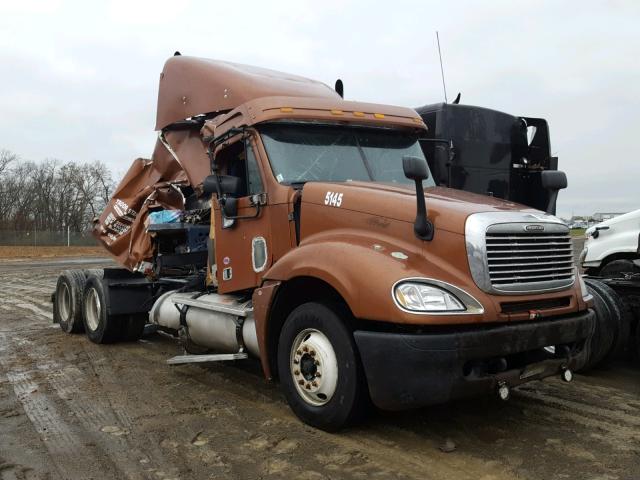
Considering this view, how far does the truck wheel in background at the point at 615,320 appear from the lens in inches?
236

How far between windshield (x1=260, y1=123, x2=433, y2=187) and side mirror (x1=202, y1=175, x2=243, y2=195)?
54cm

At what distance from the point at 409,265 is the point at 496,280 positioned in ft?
1.95

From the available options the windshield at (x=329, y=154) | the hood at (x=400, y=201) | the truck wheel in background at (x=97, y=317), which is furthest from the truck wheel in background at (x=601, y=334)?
the truck wheel in background at (x=97, y=317)

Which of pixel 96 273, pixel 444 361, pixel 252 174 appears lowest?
pixel 444 361

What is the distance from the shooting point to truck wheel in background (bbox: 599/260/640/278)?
8.07m

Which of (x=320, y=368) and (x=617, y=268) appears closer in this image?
(x=320, y=368)

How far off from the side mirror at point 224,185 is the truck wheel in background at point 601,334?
364 centimetres

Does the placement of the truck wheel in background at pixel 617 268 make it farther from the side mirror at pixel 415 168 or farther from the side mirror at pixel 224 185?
the side mirror at pixel 224 185

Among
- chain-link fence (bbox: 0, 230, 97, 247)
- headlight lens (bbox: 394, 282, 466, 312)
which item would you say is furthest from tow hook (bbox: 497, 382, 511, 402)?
chain-link fence (bbox: 0, 230, 97, 247)

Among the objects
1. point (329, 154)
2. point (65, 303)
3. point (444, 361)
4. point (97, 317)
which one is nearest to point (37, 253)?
point (65, 303)

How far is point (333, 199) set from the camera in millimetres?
4715

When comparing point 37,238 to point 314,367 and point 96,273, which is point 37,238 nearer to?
A: point 96,273

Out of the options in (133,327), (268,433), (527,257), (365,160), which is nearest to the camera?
(527,257)

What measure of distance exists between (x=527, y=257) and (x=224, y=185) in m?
2.92
